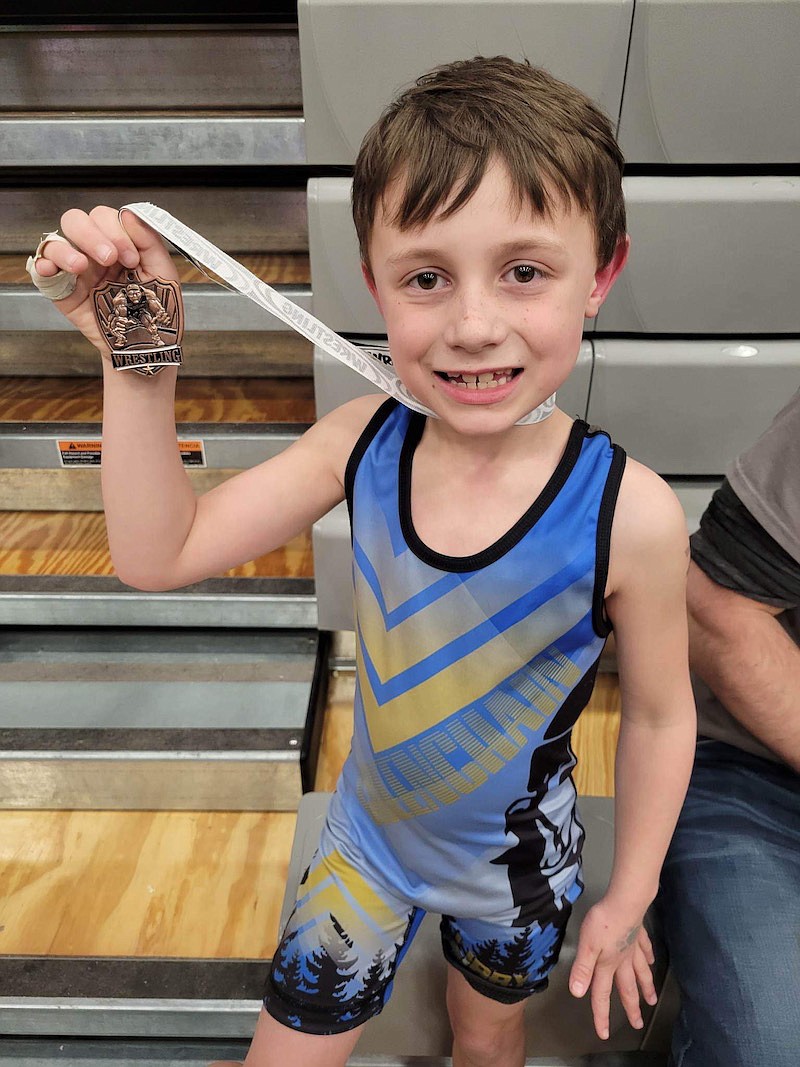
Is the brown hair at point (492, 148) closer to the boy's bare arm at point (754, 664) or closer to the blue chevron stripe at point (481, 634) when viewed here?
the blue chevron stripe at point (481, 634)

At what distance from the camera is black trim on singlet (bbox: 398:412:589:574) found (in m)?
0.74

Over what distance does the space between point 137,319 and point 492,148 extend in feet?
1.02

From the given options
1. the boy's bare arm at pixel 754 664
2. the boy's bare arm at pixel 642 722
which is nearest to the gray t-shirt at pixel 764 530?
the boy's bare arm at pixel 754 664

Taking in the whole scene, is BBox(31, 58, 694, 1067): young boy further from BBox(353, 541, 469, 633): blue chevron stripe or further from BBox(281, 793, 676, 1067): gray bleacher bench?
BBox(281, 793, 676, 1067): gray bleacher bench

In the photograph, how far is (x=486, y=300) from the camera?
61 centimetres

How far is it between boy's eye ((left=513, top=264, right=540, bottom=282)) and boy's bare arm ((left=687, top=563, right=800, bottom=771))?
524 mm

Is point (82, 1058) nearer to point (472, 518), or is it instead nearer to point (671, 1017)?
point (671, 1017)

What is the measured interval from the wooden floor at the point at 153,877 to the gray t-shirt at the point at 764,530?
0.74 meters

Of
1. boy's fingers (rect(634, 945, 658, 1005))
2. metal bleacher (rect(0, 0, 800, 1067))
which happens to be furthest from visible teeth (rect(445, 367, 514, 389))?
metal bleacher (rect(0, 0, 800, 1067))

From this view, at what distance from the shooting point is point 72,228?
2.00 feet

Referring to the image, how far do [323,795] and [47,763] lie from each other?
25.0 inches

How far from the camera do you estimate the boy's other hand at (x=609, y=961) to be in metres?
0.83

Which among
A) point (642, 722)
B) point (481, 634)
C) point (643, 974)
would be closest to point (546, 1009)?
point (643, 974)

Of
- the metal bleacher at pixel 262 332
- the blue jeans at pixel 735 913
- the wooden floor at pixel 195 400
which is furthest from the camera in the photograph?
the wooden floor at pixel 195 400
